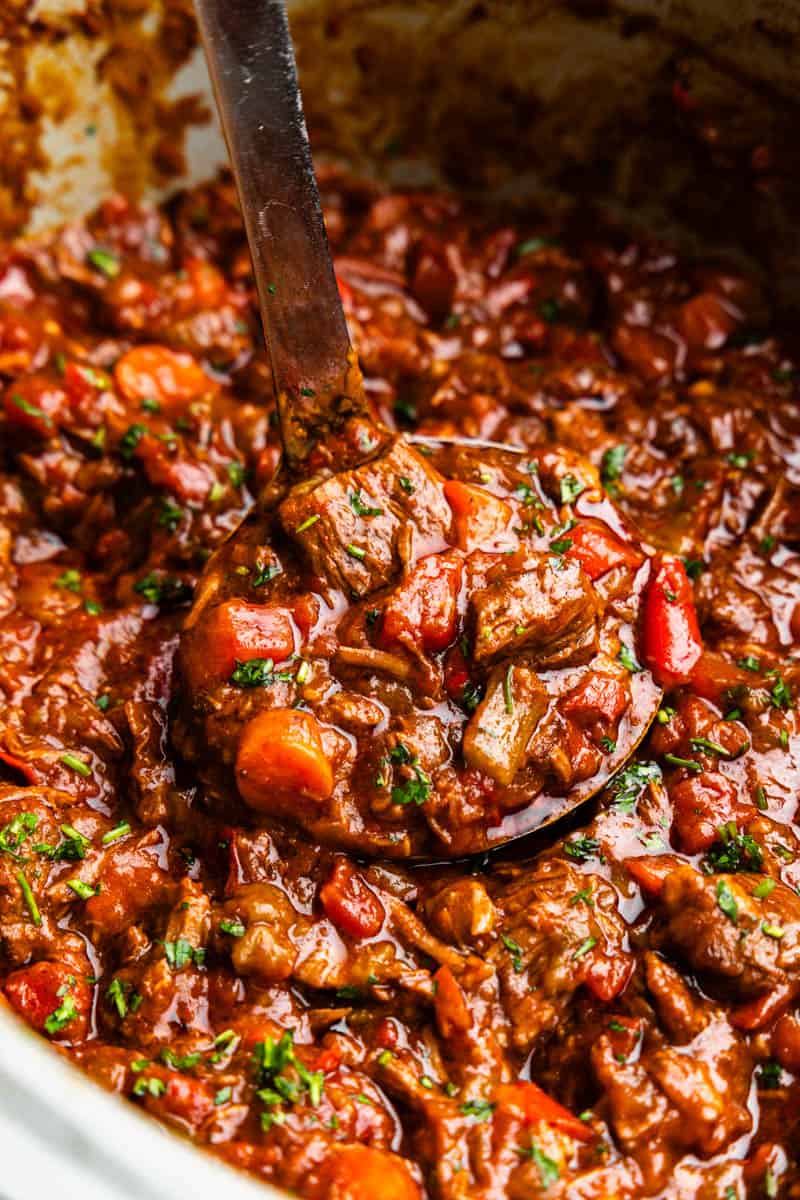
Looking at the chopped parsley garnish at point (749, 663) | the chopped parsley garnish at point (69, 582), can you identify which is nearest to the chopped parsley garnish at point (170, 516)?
the chopped parsley garnish at point (69, 582)

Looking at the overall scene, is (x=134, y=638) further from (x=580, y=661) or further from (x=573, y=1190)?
(x=573, y=1190)

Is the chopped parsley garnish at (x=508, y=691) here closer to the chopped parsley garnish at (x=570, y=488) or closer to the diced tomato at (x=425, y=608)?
the diced tomato at (x=425, y=608)

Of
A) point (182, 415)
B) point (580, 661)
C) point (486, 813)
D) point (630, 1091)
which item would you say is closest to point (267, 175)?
point (182, 415)

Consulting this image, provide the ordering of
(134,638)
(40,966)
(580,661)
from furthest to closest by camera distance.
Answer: (134,638), (580,661), (40,966)

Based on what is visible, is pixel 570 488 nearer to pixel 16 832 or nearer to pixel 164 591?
pixel 164 591

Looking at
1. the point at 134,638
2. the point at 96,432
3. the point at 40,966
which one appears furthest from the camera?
the point at 96,432

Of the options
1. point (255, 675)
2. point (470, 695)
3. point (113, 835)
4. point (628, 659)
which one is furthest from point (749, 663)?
point (113, 835)

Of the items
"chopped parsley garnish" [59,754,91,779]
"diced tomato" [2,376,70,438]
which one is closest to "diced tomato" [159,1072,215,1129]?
"chopped parsley garnish" [59,754,91,779]
